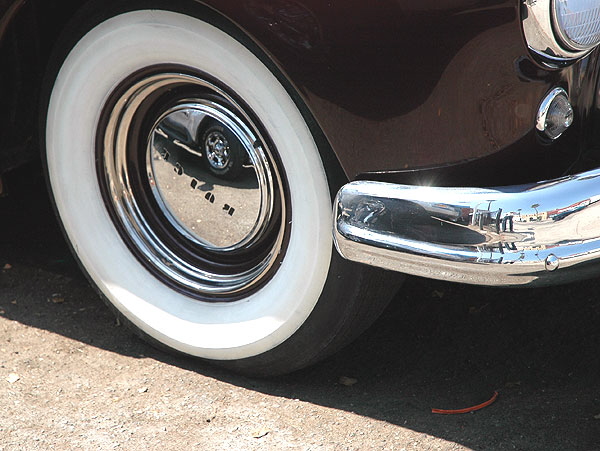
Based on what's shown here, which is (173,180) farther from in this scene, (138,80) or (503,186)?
(503,186)

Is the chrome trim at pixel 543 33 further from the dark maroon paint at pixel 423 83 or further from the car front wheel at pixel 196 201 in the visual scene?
the car front wheel at pixel 196 201

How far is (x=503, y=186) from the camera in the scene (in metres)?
1.60

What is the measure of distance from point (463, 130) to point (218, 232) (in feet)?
2.74

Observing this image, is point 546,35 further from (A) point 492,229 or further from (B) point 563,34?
(A) point 492,229

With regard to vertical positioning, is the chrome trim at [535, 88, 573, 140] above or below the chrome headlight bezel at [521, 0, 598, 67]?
below

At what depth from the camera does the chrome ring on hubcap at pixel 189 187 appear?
2016 mm

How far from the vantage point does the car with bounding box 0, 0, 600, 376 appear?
5.13 ft

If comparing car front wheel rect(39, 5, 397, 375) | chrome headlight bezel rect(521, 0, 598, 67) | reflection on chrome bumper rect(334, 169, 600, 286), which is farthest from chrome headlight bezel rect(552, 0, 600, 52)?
car front wheel rect(39, 5, 397, 375)

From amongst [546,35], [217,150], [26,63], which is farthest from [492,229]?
[26,63]

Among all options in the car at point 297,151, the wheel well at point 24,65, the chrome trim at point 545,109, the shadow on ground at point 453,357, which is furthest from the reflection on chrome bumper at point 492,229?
the wheel well at point 24,65

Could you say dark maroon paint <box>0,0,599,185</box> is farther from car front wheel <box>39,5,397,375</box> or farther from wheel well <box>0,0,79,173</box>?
wheel well <box>0,0,79,173</box>

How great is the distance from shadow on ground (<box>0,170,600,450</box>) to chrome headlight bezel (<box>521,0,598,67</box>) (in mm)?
917

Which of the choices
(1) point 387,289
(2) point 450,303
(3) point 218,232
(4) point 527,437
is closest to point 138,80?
(3) point 218,232

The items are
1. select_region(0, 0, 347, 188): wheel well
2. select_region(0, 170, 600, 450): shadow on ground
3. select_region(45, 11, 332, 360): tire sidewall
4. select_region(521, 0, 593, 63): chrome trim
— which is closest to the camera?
select_region(521, 0, 593, 63): chrome trim
